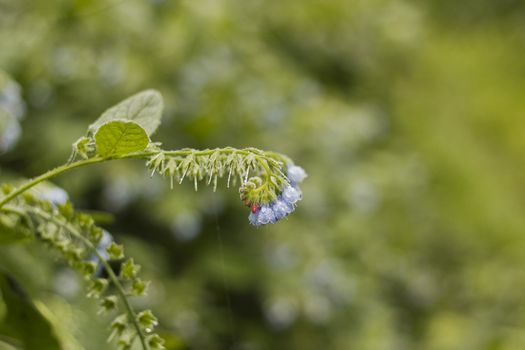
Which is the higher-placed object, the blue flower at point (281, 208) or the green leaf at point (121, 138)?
the green leaf at point (121, 138)

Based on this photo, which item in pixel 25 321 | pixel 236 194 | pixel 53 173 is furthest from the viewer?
pixel 236 194

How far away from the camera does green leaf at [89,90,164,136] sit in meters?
0.93

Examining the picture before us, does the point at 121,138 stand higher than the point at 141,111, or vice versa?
the point at 141,111

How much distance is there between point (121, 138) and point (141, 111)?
15 cm

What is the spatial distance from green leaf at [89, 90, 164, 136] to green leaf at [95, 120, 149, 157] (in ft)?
0.33

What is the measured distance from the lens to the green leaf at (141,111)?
3.05 ft

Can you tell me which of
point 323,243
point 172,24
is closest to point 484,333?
point 323,243

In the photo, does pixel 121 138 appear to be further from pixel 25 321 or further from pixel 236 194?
pixel 236 194

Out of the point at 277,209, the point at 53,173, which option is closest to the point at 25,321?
the point at 53,173

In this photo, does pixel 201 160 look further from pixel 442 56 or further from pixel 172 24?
pixel 442 56

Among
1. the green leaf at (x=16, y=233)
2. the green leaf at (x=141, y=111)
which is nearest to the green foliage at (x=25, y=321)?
the green leaf at (x=16, y=233)

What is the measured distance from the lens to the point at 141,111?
0.95 m

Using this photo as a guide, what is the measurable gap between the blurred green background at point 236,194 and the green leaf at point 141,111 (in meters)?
0.60

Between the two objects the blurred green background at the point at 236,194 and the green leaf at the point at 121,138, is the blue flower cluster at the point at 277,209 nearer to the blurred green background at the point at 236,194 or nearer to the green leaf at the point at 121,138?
the green leaf at the point at 121,138
